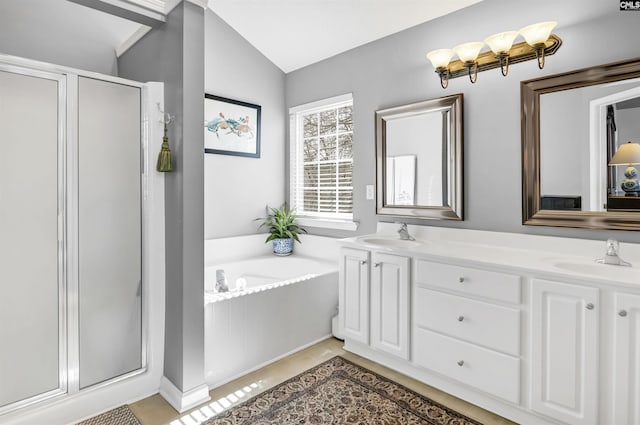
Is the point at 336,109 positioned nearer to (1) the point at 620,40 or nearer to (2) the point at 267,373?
(1) the point at 620,40

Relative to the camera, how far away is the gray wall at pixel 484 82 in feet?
6.39

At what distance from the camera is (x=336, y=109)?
339 centimetres

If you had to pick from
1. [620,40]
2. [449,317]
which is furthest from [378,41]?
[449,317]

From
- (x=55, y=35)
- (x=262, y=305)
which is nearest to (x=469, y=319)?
(x=262, y=305)

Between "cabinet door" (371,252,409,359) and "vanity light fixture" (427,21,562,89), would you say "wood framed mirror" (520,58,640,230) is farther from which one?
"cabinet door" (371,252,409,359)

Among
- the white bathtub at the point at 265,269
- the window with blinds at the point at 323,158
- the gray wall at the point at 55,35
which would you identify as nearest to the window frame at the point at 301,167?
the window with blinds at the point at 323,158

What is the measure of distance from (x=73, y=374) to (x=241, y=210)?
1894 millimetres

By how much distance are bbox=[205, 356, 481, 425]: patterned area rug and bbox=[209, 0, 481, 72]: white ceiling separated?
2.58 meters

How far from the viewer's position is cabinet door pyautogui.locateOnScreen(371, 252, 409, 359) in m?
2.23

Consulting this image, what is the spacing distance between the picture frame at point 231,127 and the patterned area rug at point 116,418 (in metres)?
2.03

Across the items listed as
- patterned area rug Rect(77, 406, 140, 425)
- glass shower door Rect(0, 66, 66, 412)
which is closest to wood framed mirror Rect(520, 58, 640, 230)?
patterned area rug Rect(77, 406, 140, 425)

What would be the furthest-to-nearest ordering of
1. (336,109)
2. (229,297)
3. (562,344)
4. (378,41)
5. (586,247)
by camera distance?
(336,109) → (378,41) → (229,297) → (586,247) → (562,344)

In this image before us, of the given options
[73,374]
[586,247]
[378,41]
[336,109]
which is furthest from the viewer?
[336,109]

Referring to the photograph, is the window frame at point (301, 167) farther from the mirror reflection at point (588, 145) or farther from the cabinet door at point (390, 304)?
the mirror reflection at point (588, 145)
